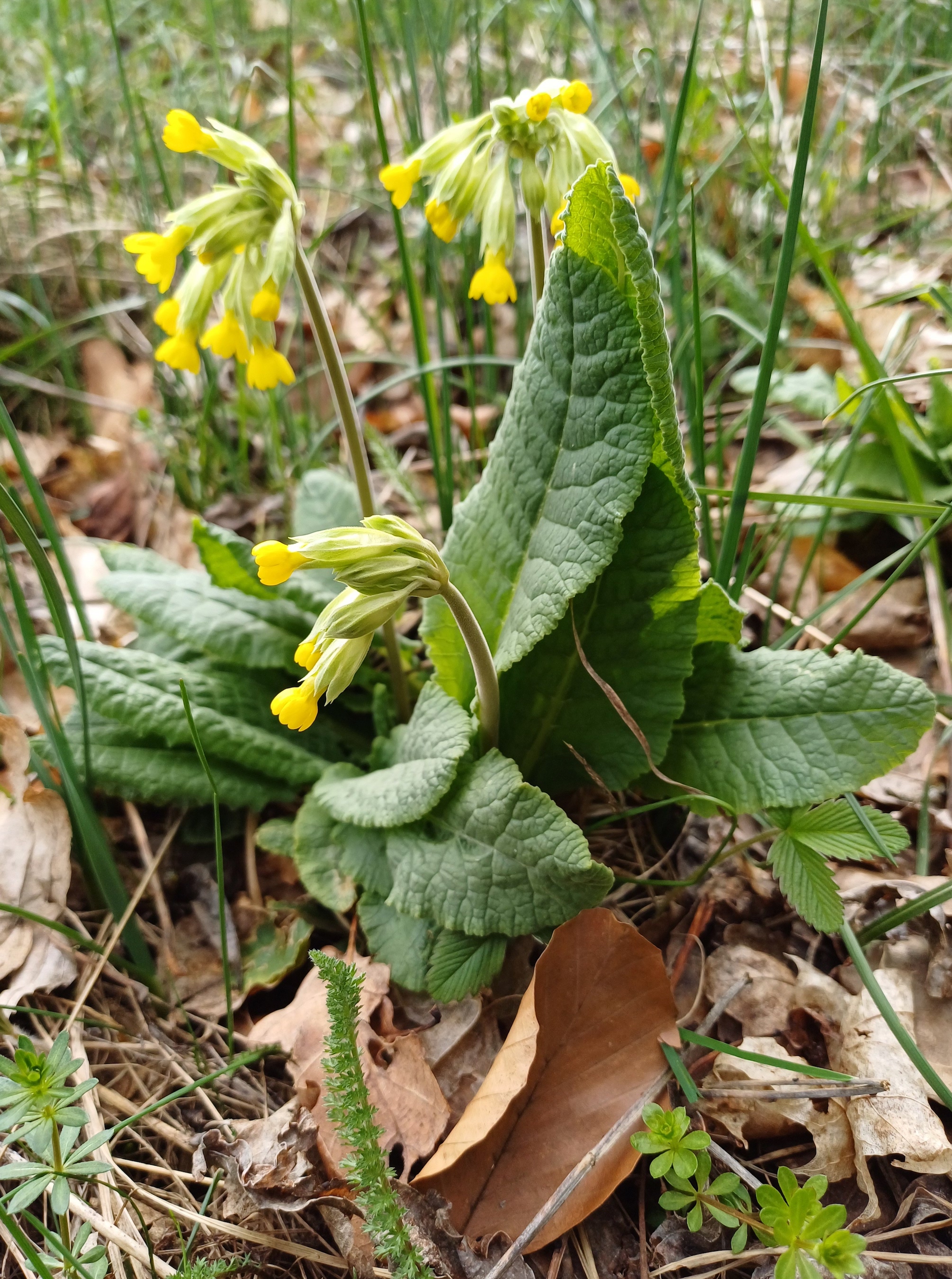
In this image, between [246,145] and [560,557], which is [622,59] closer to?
[246,145]

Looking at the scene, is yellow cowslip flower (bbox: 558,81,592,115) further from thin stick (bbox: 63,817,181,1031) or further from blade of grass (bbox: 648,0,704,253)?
thin stick (bbox: 63,817,181,1031)

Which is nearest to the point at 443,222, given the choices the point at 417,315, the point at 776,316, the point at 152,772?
the point at 417,315

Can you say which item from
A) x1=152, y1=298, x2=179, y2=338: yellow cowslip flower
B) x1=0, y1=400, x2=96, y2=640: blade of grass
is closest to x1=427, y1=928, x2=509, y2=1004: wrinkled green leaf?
x1=0, y1=400, x2=96, y2=640: blade of grass

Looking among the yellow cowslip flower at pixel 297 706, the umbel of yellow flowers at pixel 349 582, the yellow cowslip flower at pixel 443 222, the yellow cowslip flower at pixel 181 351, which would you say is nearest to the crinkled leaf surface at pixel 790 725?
the umbel of yellow flowers at pixel 349 582

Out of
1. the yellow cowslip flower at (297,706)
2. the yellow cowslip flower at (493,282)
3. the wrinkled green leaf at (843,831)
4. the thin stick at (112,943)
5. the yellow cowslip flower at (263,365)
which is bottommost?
the thin stick at (112,943)

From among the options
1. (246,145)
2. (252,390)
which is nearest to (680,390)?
(252,390)

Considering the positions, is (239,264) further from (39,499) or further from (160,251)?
(39,499)

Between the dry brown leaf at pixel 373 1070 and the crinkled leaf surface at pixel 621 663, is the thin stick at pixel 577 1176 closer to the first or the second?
the dry brown leaf at pixel 373 1070
